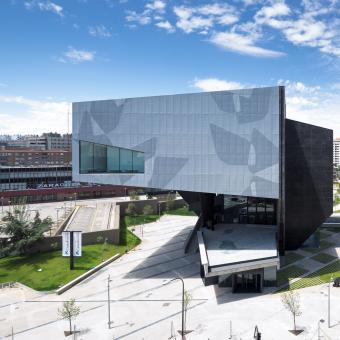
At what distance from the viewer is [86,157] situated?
139 feet

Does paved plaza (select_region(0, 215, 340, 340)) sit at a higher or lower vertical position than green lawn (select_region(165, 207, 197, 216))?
lower

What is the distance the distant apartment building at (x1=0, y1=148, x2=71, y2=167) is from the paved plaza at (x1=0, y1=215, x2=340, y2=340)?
87.0m

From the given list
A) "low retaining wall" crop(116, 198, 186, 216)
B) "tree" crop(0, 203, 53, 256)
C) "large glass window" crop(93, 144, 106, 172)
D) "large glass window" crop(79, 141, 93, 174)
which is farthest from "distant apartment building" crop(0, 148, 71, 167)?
"large glass window" crop(93, 144, 106, 172)

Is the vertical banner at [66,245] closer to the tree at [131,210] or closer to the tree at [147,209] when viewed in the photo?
the tree at [131,210]

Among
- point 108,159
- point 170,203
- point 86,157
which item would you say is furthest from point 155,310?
point 170,203

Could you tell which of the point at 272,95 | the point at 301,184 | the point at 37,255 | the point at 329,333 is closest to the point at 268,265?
the point at 329,333

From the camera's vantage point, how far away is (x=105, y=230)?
50.8 metres

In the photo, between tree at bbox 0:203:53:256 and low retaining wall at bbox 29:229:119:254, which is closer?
tree at bbox 0:203:53:256

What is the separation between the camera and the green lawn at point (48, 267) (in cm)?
3779

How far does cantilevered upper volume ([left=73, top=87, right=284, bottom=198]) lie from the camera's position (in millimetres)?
36438

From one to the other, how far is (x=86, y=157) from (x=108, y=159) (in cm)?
307

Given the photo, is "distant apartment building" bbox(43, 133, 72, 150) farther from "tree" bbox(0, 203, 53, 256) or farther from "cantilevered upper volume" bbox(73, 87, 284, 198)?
"cantilevered upper volume" bbox(73, 87, 284, 198)

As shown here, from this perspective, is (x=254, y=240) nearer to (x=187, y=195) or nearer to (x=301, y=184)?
(x=301, y=184)

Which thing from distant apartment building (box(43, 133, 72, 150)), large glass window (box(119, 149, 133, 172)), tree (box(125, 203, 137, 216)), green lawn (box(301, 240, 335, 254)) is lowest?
green lawn (box(301, 240, 335, 254))
